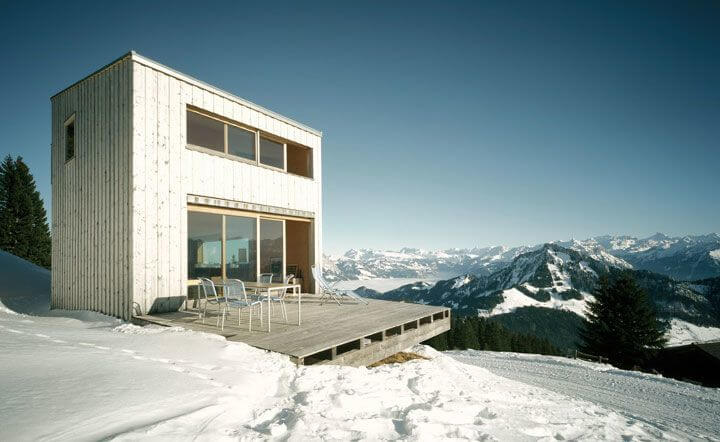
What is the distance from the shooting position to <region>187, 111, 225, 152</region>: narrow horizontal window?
8.30m

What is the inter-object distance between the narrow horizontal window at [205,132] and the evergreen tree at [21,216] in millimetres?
34044

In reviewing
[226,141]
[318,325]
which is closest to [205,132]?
[226,141]

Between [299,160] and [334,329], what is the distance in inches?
287

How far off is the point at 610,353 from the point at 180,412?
35.8m

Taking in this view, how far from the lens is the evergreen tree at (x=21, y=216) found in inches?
1192

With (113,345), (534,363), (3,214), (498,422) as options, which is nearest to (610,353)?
(534,363)

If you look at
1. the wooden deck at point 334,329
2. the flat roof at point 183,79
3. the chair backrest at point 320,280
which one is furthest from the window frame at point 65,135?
the chair backrest at point 320,280

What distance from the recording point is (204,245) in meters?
8.26

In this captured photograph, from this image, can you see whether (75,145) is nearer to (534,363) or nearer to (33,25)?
(33,25)

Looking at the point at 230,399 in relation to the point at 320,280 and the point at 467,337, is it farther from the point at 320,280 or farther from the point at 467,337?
the point at 467,337

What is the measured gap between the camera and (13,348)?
144 inches

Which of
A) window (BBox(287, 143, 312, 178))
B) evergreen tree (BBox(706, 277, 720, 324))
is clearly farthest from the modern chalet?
evergreen tree (BBox(706, 277, 720, 324))

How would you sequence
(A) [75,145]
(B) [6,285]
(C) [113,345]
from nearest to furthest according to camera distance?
1. (C) [113,345]
2. (A) [75,145]
3. (B) [6,285]

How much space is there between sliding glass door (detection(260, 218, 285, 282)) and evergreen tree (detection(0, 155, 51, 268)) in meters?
33.6
